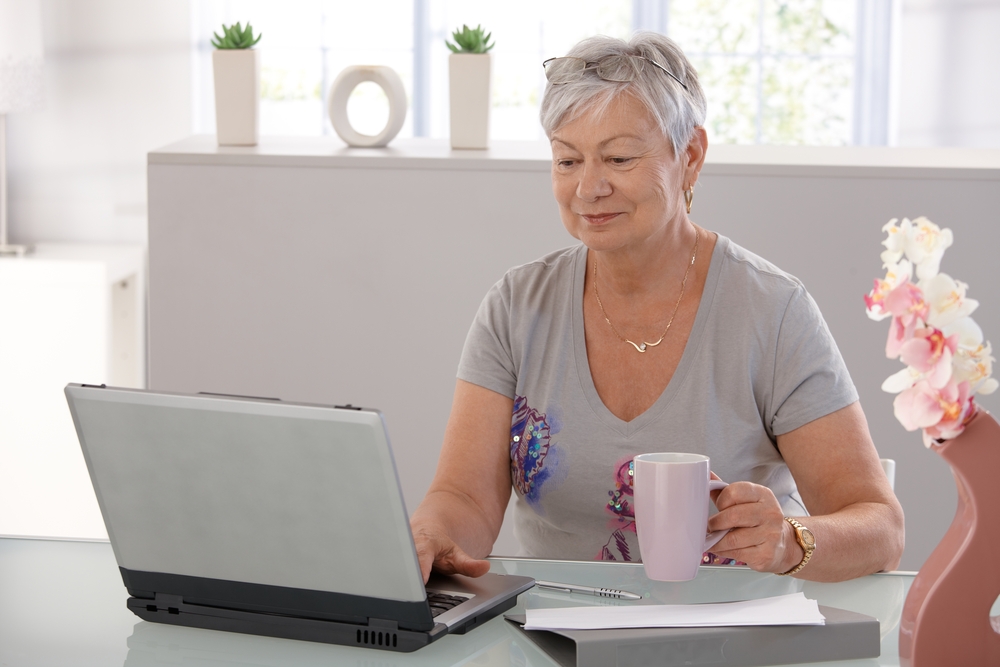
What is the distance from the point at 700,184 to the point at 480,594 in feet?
4.71

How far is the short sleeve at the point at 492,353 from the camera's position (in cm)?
149

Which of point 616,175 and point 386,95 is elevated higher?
point 386,95

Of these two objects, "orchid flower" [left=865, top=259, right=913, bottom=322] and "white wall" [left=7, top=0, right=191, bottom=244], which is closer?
"orchid flower" [left=865, top=259, right=913, bottom=322]

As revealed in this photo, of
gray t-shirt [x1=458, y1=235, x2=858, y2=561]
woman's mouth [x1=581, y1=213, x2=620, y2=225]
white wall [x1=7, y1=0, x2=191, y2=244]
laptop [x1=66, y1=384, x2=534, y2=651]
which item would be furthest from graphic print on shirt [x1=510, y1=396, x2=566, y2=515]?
white wall [x1=7, y1=0, x2=191, y2=244]

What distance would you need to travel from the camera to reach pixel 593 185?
1402 mm

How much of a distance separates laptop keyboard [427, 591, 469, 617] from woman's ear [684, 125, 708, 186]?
0.74 m

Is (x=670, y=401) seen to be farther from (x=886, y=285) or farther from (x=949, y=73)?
(x=949, y=73)

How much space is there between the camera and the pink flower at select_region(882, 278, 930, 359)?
734 millimetres

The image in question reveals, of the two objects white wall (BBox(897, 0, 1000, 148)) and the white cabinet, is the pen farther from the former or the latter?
white wall (BBox(897, 0, 1000, 148))

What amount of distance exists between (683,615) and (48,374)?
329 cm

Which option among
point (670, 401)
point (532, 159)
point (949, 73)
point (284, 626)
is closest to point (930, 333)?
point (284, 626)

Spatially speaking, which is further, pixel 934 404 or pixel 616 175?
pixel 616 175

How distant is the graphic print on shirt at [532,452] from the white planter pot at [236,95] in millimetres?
1296

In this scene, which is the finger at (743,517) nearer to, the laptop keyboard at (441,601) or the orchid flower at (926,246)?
the laptop keyboard at (441,601)
